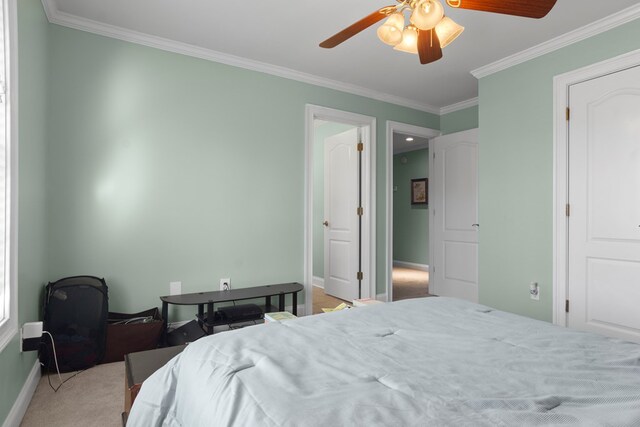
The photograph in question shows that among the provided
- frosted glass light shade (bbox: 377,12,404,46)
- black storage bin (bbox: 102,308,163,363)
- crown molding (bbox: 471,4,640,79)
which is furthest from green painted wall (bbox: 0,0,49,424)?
crown molding (bbox: 471,4,640,79)

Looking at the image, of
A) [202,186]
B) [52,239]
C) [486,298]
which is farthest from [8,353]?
[486,298]

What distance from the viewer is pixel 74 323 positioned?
2434mm

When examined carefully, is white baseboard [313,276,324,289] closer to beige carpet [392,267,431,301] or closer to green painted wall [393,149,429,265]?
beige carpet [392,267,431,301]

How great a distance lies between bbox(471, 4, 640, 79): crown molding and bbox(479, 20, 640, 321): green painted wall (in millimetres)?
45

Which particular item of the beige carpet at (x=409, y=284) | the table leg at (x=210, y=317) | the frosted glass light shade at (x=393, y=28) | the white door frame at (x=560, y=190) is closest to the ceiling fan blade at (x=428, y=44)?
the frosted glass light shade at (x=393, y=28)

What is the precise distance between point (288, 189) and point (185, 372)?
2.63 meters

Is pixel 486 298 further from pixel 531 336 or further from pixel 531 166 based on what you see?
pixel 531 336

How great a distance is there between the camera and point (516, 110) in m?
3.36

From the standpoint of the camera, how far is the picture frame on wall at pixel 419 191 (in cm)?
706

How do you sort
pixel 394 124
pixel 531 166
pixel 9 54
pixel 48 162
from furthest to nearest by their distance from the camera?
pixel 394 124 → pixel 531 166 → pixel 48 162 → pixel 9 54

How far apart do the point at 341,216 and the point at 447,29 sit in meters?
2.95

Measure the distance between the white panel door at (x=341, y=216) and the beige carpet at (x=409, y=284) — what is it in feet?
2.50

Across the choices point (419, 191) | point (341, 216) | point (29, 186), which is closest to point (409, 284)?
point (341, 216)

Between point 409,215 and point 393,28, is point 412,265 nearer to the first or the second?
point 409,215
